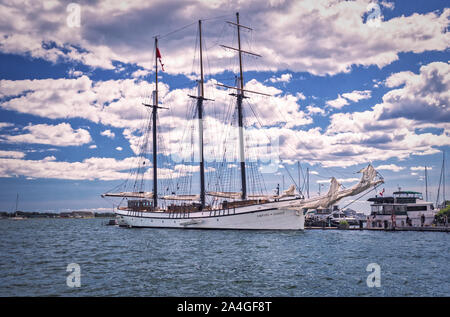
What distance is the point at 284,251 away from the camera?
1326 inches

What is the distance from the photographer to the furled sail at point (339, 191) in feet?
162

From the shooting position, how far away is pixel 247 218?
60.0 meters

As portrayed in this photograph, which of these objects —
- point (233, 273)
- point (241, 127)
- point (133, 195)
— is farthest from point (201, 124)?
point (233, 273)

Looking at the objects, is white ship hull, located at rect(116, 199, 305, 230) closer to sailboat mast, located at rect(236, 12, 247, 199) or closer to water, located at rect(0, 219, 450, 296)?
sailboat mast, located at rect(236, 12, 247, 199)

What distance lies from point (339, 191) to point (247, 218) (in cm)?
1531

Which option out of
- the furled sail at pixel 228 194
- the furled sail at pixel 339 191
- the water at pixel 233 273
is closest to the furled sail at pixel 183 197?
the furled sail at pixel 228 194

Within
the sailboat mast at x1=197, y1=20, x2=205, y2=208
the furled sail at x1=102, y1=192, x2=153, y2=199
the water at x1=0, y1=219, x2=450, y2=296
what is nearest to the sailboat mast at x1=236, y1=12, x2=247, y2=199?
the sailboat mast at x1=197, y1=20, x2=205, y2=208

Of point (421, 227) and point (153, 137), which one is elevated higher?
point (153, 137)

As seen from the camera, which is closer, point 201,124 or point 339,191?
point 339,191

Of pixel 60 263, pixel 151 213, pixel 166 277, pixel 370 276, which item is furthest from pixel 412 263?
pixel 151 213

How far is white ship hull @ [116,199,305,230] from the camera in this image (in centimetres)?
5791

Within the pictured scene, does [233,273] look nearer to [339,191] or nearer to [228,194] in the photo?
[339,191]
